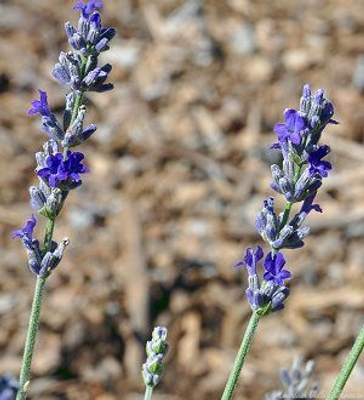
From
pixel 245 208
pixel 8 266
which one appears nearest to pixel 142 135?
pixel 245 208

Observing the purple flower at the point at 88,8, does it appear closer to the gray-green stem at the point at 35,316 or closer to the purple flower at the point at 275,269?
the gray-green stem at the point at 35,316

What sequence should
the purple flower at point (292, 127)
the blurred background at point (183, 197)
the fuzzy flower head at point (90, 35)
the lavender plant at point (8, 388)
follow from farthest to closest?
the blurred background at point (183, 197) → the lavender plant at point (8, 388) → the fuzzy flower head at point (90, 35) → the purple flower at point (292, 127)

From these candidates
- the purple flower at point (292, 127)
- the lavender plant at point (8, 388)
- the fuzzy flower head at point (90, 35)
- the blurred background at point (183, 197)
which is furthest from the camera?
the blurred background at point (183, 197)

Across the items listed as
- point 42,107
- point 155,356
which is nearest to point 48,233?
point 42,107

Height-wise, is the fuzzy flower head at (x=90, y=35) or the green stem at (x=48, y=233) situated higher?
the fuzzy flower head at (x=90, y=35)

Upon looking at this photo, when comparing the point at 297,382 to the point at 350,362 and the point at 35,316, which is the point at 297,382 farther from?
the point at 35,316

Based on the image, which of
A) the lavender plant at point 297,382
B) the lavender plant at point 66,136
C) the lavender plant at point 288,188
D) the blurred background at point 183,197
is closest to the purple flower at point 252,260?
the lavender plant at point 288,188

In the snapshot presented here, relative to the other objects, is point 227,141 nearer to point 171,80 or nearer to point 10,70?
point 171,80
